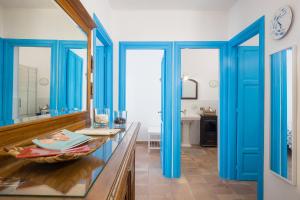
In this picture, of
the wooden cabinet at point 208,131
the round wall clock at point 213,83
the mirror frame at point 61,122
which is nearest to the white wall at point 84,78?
the mirror frame at point 61,122

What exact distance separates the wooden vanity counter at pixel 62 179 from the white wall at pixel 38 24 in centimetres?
53

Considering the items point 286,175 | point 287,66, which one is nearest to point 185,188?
point 286,175

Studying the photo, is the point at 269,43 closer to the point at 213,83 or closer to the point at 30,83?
the point at 30,83

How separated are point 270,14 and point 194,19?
4.46 ft

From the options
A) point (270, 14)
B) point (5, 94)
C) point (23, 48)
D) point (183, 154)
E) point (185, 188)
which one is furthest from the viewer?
point (183, 154)

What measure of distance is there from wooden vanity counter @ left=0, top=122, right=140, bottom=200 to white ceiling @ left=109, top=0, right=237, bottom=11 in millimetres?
2752

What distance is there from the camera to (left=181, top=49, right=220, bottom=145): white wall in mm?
5480

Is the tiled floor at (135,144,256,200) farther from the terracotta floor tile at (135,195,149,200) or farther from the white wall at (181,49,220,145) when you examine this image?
the white wall at (181,49,220,145)

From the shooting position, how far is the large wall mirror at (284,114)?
5.53 ft

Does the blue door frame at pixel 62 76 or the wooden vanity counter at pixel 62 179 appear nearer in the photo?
the wooden vanity counter at pixel 62 179

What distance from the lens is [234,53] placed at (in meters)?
3.17

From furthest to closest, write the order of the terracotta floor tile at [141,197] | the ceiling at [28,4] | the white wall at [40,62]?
1. the terracotta floor tile at [141,197]
2. the white wall at [40,62]
3. the ceiling at [28,4]

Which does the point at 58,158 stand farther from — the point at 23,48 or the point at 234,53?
the point at 234,53

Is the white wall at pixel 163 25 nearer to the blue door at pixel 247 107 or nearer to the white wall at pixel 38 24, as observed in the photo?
the blue door at pixel 247 107
